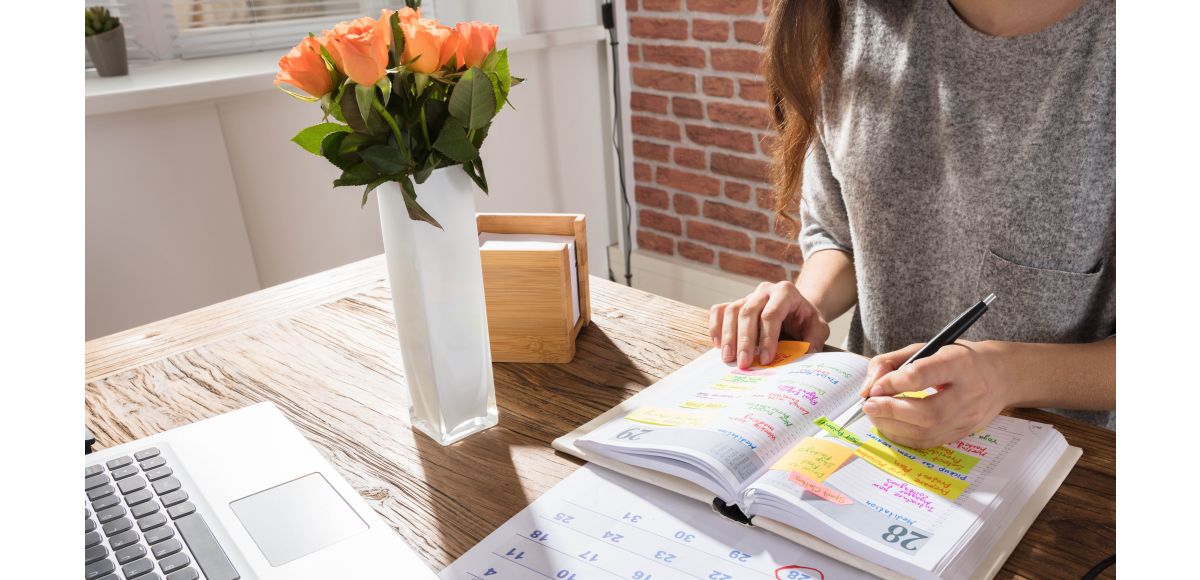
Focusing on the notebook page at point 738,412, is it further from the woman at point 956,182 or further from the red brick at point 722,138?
the red brick at point 722,138

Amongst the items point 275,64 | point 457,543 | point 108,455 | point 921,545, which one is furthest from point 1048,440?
point 275,64

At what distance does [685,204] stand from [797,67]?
1.48 m

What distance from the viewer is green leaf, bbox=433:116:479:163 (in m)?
0.65

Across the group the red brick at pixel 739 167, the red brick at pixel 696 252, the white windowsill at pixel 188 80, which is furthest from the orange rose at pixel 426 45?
the red brick at pixel 696 252

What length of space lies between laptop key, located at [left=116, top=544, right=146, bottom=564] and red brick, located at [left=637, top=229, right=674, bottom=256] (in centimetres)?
216

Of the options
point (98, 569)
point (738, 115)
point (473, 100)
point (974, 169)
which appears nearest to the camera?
point (98, 569)

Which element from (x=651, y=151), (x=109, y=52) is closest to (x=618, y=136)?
(x=651, y=151)

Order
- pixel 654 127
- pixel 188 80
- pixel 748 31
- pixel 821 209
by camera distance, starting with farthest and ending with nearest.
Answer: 1. pixel 654 127
2. pixel 748 31
3. pixel 188 80
4. pixel 821 209

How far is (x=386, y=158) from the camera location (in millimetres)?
640

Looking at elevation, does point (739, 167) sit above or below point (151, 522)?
below

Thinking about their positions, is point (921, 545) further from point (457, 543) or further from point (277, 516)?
point (277, 516)

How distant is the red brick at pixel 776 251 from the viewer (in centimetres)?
230

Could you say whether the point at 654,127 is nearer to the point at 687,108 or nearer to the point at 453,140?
the point at 687,108

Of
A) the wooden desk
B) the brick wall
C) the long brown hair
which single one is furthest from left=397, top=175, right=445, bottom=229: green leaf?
the brick wall
